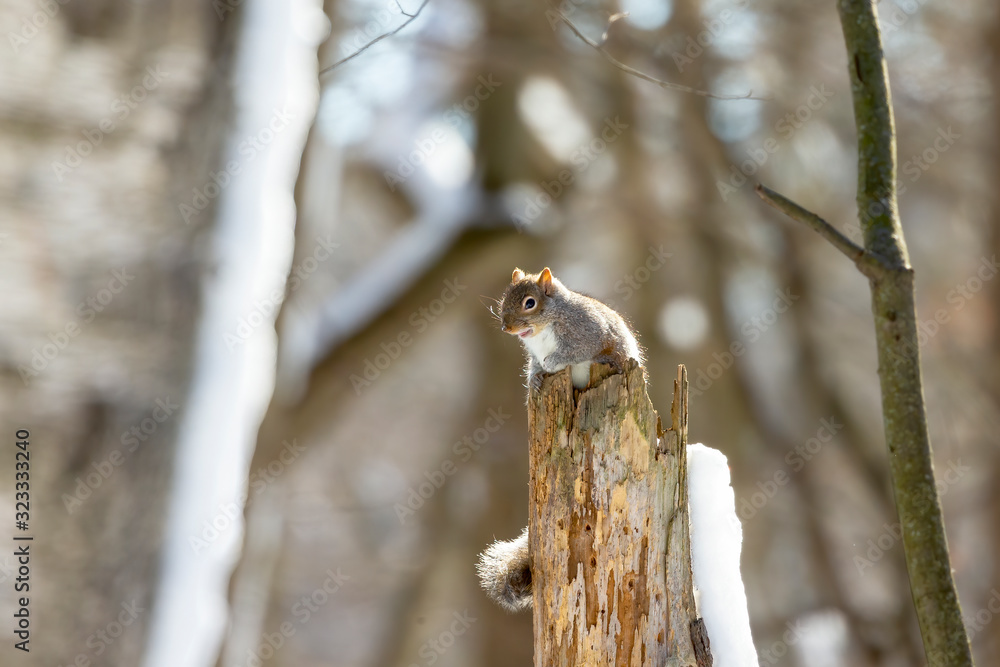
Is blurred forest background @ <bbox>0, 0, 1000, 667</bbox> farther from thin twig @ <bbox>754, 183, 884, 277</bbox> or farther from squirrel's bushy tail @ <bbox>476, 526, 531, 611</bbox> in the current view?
thin twig @ <bbox>754, 183, 884, 277</bbox>

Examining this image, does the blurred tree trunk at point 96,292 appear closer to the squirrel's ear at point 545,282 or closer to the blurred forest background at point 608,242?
the blurred forest background at point 608,242

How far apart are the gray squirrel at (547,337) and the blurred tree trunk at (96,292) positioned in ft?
3.65

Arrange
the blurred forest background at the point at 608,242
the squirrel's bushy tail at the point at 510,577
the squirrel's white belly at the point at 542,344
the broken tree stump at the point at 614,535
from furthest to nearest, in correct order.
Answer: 1. the blurred forest background at the point at 608,242
2. the squirrel's white belly at the point at 542,344
3. the squirrel's bushy tail at the point at 510,577
4. the broken tree stump at the point at 614,535

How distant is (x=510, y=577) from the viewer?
2.24 metres

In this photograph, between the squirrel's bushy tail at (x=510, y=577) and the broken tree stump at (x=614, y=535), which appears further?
the squirrel's bushy tail at (x=510, y=577)

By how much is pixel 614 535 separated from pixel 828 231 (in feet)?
2.87

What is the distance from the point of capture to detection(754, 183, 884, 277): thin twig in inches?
71.6

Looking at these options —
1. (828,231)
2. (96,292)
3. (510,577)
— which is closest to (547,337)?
(510,577)

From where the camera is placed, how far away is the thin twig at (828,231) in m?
1.82

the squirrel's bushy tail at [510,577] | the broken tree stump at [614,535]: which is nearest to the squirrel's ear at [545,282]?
the broken tree stump at [614,535]

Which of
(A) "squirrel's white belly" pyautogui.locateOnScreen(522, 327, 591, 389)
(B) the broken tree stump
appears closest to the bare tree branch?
(B) the broken tree stump

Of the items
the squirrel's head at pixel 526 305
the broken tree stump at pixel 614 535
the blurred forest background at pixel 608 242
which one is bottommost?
the broken tree stump at pixel 614 535

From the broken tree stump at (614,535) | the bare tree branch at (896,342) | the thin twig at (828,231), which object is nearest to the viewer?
the bare tree branch at (896,342)

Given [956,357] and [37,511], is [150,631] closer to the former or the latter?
[37,511]
